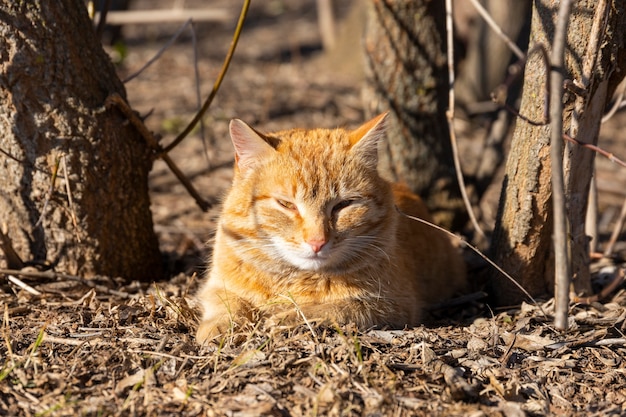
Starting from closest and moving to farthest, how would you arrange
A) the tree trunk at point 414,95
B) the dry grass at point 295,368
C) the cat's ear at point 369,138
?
the dry grass at point 295,368 < the cat's ear at point 369,138 < the tree trunk at point 414,95

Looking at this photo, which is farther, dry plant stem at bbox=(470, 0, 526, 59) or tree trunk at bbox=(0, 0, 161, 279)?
tree trunk at bbox=(0, 0, 161, 279)

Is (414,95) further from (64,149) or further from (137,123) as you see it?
(64,149)

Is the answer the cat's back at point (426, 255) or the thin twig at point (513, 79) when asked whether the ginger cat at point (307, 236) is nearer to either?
the cat's back at point (426, 255)

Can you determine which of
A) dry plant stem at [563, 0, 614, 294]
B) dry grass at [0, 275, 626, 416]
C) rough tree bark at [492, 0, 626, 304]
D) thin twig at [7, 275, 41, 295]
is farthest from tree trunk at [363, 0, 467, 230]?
thin twig at [7, 275, 41, 295]

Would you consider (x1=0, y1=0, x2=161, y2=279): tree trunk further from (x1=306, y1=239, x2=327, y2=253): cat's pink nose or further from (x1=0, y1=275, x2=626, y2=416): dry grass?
(x1=306, y1=239, x2=327, y2=253): cat's pink nose

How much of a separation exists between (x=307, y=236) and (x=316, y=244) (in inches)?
2.7

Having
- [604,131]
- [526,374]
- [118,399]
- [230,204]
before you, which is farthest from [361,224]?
[604,131]

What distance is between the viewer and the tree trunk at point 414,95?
5160 millimetres

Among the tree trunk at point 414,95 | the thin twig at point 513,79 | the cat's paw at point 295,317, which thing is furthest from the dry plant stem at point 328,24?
the cat's paw at point 295,317

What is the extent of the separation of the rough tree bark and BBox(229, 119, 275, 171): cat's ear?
4.93 ft

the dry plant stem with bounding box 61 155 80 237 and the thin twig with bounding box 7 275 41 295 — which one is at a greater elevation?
the dry plant stem with bounding box 61 155 80 237

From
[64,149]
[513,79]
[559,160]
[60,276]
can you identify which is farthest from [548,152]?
[60,276]

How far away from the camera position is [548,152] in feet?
12.5

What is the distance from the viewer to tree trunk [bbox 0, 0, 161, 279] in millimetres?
3781
